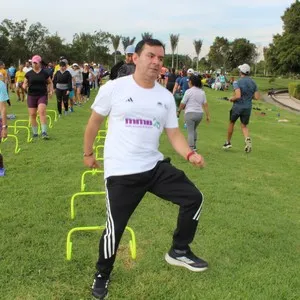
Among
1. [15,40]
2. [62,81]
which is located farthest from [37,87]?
[15,40]

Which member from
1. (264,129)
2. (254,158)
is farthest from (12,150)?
(264,129)

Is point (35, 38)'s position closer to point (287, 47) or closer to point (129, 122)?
point (287, 47)

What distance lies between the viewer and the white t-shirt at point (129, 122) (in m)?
3.25

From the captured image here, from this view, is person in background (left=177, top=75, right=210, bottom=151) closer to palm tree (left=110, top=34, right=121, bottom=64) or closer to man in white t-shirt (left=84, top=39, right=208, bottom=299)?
man in white t-shirt (left=84, top=39, right=208, bottom=299)

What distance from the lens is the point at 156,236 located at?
463cm

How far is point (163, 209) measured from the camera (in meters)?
5.50

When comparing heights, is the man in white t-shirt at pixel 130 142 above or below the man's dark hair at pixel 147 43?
below

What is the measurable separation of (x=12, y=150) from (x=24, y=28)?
186 ft

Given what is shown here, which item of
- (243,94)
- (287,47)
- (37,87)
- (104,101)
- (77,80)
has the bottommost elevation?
(77,80)

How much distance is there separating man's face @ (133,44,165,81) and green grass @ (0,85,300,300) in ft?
6.07

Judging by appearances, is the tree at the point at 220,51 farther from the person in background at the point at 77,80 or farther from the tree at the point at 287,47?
the person in background at the point at 77,80

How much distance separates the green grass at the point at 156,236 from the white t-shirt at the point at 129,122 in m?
1.10

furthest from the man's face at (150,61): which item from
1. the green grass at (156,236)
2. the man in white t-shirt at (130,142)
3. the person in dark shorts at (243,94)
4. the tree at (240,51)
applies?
the tree at (240,51)

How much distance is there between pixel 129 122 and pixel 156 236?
185 cm
